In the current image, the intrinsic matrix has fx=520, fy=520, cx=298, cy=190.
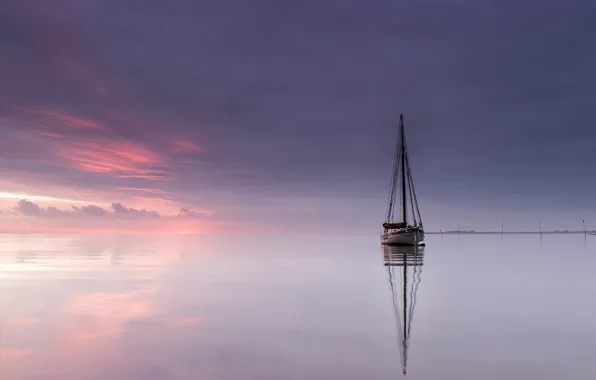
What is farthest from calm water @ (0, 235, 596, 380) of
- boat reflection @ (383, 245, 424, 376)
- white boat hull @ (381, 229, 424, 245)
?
white boat hull @ (381, 229, 424, 245)

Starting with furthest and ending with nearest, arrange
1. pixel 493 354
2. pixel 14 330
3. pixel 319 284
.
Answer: pixel 319 284, pixel 14 330, pixel 493 354

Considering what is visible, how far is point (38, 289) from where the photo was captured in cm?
3691

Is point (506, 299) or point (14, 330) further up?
point (506, 299)

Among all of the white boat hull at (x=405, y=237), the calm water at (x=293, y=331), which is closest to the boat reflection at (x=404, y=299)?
the calm water at (x=293, y=331)

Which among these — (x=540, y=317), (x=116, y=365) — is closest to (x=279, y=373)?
(x=116, y=365)

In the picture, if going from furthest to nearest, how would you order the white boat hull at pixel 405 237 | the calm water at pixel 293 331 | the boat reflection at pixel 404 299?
the white boat hull at pixel 405 237 < the boat reflection at pixel 404 299 < the calm water at pixel 293 331

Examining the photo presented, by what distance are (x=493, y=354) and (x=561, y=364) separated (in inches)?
84.1

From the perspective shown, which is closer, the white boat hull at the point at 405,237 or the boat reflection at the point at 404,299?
the boat reflection at the point at 404,299

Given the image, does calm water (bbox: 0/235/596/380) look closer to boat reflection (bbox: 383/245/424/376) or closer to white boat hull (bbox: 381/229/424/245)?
boat reflection (bbox: 383/245/424/376)

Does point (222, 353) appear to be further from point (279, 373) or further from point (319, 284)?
point (319, 284)

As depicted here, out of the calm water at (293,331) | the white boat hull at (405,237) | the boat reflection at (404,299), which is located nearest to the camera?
the calm water at (293,331)

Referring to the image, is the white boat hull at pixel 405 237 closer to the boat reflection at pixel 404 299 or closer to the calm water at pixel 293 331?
the boat reflection at pixel 404 299

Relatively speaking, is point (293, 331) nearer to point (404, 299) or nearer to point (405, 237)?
point (404, 299)

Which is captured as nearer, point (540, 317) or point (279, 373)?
point (279, 373)
